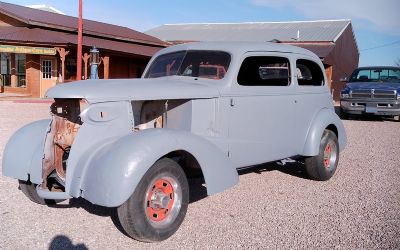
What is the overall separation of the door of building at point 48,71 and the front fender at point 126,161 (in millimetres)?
18728

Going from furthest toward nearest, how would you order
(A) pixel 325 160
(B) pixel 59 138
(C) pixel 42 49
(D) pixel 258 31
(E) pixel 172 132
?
(D) pixel 258 31 < (C) pixel 42 49 < (A) pixel 325 160 < (B) pixel 59 138 < (E) pixel 172 132

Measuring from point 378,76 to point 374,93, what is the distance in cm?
137

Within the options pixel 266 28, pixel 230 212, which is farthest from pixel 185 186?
pixel 266 28

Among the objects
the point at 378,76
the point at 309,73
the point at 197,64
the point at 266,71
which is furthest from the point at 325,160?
the point at 378,76

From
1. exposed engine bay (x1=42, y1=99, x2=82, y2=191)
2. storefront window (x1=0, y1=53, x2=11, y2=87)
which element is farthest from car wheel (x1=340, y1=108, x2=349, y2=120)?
storefront window (x1=0, y1=53, x2=11, y2=87)

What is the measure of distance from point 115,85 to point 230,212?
6.05 ft

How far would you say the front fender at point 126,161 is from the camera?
3.20 metres

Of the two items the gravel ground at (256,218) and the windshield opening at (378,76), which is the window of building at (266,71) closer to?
the gravel ground at (256,218)

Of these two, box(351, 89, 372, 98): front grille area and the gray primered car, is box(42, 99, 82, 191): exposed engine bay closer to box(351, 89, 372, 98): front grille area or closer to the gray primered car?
the gray primered car

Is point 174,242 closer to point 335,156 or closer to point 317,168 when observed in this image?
point 317,168

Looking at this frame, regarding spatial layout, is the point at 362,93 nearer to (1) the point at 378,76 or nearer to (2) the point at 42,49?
(1) the point at 378,76

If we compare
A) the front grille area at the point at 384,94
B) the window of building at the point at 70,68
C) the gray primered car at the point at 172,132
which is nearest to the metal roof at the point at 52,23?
the window of building at the point at 70,68

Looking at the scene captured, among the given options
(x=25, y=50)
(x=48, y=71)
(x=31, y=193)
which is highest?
(x=25, y=50)

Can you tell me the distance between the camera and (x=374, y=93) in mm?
13281
